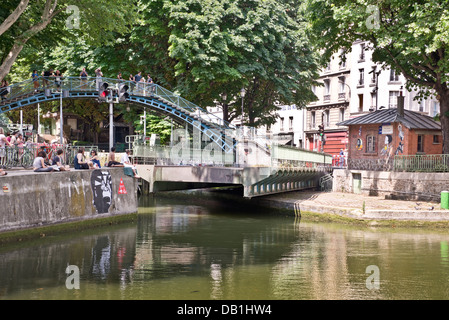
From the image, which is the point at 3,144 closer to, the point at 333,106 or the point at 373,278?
the point at 373,278

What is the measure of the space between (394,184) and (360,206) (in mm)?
5009

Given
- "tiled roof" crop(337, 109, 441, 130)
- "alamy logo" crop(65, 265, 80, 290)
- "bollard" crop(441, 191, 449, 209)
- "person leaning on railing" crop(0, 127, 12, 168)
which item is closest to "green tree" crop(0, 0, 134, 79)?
"person leaning on railing" crop(0, 127, 12, 168)

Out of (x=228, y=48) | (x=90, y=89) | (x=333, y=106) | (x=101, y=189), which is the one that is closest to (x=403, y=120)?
(x=228, y=48)

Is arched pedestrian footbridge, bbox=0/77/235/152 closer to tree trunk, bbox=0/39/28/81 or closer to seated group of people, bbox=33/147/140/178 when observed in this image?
seated group of people, bbox=33/147/140/178

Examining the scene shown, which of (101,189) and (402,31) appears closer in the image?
(101,189)

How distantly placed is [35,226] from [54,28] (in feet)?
38.0

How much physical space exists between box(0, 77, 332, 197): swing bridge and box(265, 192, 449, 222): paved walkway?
1.14 m

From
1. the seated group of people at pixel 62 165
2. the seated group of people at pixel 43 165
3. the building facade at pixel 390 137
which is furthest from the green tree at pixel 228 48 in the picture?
the seated group of people at pixel 43 165

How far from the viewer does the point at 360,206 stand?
2477 cm

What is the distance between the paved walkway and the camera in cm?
2233

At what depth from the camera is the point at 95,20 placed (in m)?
22.3

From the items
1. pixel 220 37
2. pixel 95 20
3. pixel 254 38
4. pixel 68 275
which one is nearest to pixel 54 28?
pixel 95 20
